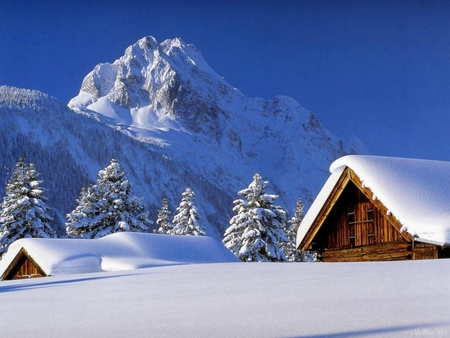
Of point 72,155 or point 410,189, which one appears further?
point 72,155

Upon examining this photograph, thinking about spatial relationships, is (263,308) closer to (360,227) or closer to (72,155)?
(360,227)

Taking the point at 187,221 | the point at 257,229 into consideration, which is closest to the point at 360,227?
the point at 257,229

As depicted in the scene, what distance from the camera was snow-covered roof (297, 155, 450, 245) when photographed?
1310 cm

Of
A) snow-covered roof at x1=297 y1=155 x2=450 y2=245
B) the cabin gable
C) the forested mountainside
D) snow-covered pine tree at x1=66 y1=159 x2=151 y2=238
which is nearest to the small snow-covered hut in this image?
snow-covered roof at x1=297 y1=155 x2=450 y2=245

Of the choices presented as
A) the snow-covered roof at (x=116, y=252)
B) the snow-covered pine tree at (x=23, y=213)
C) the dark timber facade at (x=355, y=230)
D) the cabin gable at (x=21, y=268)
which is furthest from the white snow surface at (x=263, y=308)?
the snow-covered pine tree at (x=23, y=213)

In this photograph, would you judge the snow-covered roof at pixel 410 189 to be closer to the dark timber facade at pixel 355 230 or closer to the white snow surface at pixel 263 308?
the dark timber facade at pixel 355 230

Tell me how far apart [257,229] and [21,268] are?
574 inches

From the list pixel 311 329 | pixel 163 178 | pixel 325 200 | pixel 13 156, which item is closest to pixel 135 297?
pixel 311 329

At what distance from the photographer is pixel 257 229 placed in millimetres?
33781

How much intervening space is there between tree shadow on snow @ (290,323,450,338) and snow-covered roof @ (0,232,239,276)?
16611mm

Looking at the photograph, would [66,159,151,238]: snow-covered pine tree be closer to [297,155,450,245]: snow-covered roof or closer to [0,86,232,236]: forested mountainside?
[297,155,450,245]: snow-covered roof

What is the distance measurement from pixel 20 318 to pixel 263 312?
2.56 metres

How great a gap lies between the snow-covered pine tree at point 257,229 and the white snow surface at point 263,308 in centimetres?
2588

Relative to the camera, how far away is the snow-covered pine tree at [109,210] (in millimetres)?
36469
